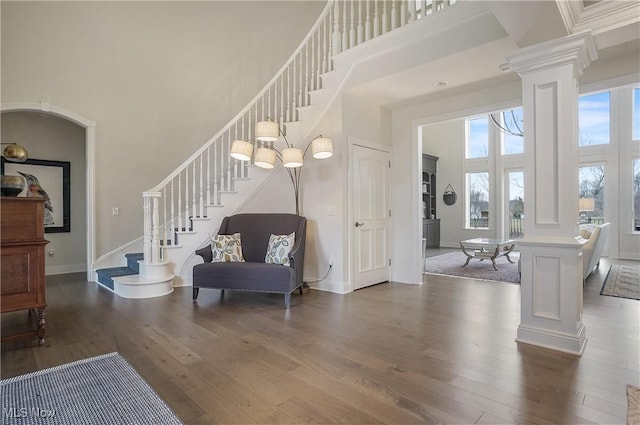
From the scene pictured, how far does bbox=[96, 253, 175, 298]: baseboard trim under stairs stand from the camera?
3.99 m

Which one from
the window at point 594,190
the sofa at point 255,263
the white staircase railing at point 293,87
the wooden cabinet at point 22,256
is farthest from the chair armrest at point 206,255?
→ the window at point 594,190

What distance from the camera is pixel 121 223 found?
5320 millimetres

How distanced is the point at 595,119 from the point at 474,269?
16.1 ft

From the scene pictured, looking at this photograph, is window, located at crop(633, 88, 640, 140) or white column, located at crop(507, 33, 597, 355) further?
window, located at crop(633, 88, 640, 140)

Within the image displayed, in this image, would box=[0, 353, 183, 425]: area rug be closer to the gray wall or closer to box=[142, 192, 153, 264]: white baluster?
box=[142, 192, 153, 264]: white baluster

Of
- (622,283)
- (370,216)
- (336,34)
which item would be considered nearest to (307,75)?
(336,34)

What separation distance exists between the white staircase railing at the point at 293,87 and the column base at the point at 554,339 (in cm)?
330

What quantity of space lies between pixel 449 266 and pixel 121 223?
584cm

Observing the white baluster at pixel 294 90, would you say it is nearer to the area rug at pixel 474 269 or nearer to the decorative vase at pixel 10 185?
the decorative vase at pixel 10 185

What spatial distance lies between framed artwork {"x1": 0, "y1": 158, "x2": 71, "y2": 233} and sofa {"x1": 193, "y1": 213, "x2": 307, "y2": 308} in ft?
10.4


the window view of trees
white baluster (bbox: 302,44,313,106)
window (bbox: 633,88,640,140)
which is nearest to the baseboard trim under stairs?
white baluster (bbox: 302,44,313,106)

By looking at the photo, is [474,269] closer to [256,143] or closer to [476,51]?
[476,51]

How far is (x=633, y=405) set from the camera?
1638mm

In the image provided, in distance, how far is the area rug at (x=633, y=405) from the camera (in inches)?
57.0
